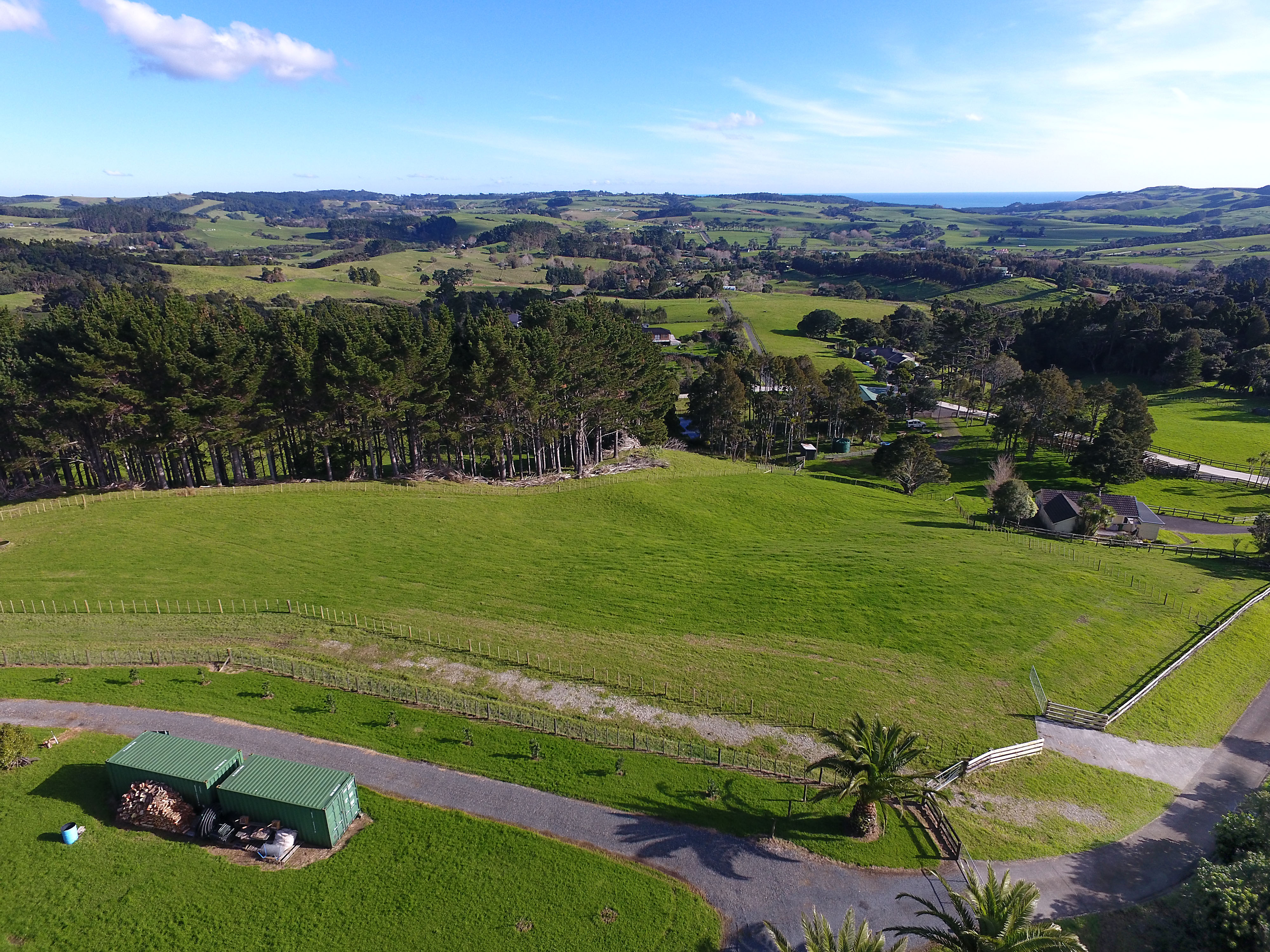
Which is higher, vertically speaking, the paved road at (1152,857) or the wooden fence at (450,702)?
the wooden fence at (450,702)

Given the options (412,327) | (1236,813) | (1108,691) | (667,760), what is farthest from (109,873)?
(412,327)

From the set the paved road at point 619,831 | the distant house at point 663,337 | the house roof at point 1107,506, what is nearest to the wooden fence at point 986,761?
the paved road at point 619,831

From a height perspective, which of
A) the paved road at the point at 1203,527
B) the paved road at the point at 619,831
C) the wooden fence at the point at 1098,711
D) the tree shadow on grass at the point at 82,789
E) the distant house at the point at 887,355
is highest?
the distant house at the point at 887,355

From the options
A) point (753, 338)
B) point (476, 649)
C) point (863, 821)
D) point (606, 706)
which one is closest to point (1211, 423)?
point (753, 338)

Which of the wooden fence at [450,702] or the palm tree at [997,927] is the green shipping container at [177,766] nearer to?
the wooden fence at [450,702]

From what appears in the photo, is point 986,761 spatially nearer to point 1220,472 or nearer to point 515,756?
point 515,756

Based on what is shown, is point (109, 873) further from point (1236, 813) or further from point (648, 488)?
point (648, 488)
